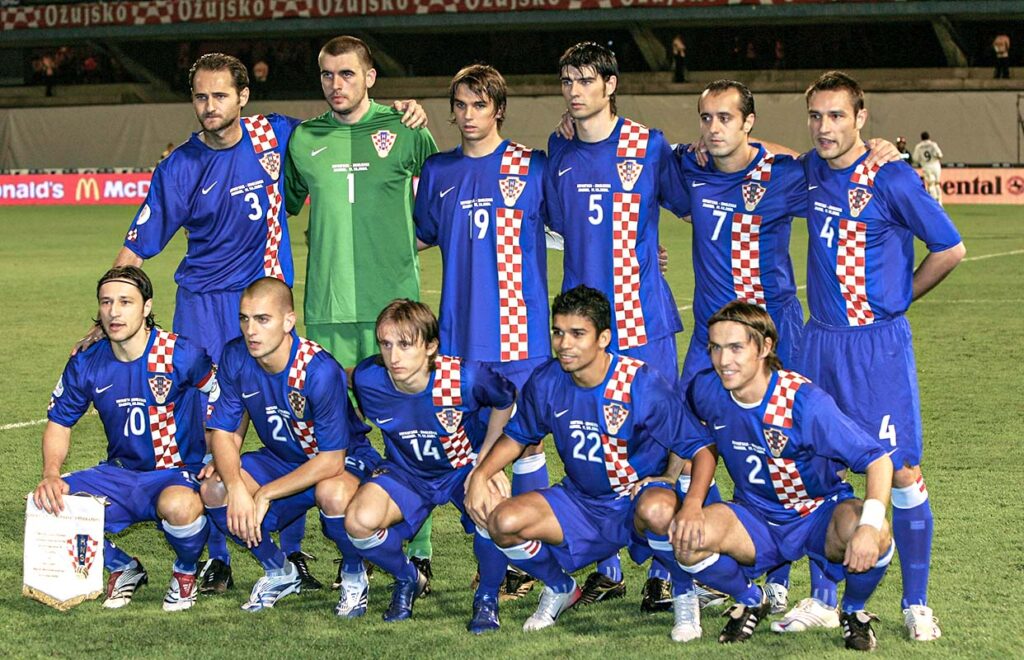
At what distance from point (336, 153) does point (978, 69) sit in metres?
27.3

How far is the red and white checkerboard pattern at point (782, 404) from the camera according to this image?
→ 468 cm

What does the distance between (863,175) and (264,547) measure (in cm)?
251

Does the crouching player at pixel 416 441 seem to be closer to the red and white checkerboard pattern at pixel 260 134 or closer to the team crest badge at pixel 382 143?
the team crest badge at pixel 382 143

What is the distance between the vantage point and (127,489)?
5.36m

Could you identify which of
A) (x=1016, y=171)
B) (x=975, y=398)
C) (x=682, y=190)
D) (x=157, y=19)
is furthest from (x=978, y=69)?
(x=682, y=190)

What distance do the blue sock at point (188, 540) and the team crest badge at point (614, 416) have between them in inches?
60.5

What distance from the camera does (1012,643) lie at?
184 inches

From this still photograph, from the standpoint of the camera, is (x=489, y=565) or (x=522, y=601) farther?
(x=522, y=601)

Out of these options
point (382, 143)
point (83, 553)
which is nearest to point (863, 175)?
point (382, 143)

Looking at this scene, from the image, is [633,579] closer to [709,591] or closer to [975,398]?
[709,591]

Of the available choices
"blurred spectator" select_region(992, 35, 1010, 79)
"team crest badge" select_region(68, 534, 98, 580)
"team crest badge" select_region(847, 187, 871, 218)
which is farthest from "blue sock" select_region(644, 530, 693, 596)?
"blurred spectator" select_region(992, 35, 1010, 79)

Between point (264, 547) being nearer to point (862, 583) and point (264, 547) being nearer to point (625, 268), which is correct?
point (625, 268)

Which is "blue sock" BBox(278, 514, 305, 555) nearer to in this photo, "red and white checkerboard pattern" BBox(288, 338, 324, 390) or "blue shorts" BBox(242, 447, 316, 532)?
"blue shorts" BBox(242, 447, 316, 532)

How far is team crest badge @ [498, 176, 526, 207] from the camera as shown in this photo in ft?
18.3
